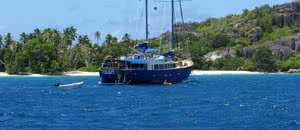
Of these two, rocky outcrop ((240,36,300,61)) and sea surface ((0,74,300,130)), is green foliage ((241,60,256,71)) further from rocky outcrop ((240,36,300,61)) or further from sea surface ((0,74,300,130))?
sea surface ((0,74,300,130))

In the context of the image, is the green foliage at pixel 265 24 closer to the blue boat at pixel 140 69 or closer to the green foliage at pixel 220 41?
the green foliage at pixel 220 41

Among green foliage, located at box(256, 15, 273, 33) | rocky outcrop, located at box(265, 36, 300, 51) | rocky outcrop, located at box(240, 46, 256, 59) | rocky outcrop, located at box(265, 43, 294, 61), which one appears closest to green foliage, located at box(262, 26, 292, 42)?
green foliage, located at box(256, 15, 273, 33)

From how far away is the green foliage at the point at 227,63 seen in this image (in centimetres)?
14462

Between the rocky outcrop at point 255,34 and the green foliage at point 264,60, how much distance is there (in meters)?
30.0

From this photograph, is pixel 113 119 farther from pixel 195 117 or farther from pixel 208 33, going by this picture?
pixel 208 33

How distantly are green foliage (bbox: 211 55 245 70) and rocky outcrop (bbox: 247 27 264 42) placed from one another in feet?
89.2

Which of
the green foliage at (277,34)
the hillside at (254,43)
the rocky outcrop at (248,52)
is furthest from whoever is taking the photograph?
the green foliage at (277,34)

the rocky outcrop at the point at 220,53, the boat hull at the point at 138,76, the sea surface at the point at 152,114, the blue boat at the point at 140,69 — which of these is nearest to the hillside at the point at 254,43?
the rocky outcrop at the point at 220,53

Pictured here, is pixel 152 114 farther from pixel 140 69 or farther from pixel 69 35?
pixel 69 35

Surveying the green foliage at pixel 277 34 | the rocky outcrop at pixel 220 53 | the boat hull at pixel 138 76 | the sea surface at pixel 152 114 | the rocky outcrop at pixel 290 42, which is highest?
the green foliage at pixel 277 34

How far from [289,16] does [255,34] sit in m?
19.2

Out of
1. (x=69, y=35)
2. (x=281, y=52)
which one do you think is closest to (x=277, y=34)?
(x=281, y=52)

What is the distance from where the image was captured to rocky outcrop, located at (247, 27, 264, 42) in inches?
6801

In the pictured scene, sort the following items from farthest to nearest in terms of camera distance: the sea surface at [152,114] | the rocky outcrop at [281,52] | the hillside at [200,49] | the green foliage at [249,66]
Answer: the rocky outcrop at [281,52] → the green foliage at [249,66] → the hillside at [200,49] → the sea surface at [152,114]
